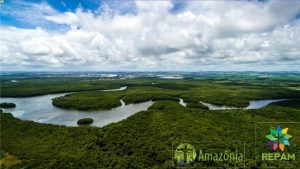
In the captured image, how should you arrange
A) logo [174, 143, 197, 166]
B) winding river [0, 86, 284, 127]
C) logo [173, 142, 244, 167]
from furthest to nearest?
winding river [0, 86, 284, 127], logo [174, 143, 197, 166], logo [173, 142, 244, 167]

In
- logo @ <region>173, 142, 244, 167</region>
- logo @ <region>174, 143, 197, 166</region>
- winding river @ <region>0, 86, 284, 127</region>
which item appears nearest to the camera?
logo @ <region>173, 142, 244, 167</region>

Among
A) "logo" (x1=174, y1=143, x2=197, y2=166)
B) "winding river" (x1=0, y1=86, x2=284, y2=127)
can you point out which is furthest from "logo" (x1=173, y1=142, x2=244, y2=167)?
"winding river" (x1=0, y1=86, x2=284, y2=127)

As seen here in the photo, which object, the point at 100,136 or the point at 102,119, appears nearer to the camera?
the point at 100,136

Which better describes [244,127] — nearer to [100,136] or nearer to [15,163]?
[100,136]

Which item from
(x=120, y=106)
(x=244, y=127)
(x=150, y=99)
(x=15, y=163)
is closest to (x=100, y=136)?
(x=15, y=163)

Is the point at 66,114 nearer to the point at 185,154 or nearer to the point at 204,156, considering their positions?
the point at 185,154

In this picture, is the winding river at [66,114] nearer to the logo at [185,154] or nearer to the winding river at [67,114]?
the winding river at [67,114]

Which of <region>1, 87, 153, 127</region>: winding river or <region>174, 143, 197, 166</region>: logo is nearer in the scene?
<region>174, 143, 197, 166</region>: logo

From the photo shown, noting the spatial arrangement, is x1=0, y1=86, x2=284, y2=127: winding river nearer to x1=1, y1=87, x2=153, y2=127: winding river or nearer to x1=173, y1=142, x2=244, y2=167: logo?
x1=1, y1=87, x2=153, y2=127: winding river

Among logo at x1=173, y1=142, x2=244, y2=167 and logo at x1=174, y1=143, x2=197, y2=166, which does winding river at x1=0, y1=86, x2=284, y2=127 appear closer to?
logo at x1=174, y1=143, x2=197, y2=166
